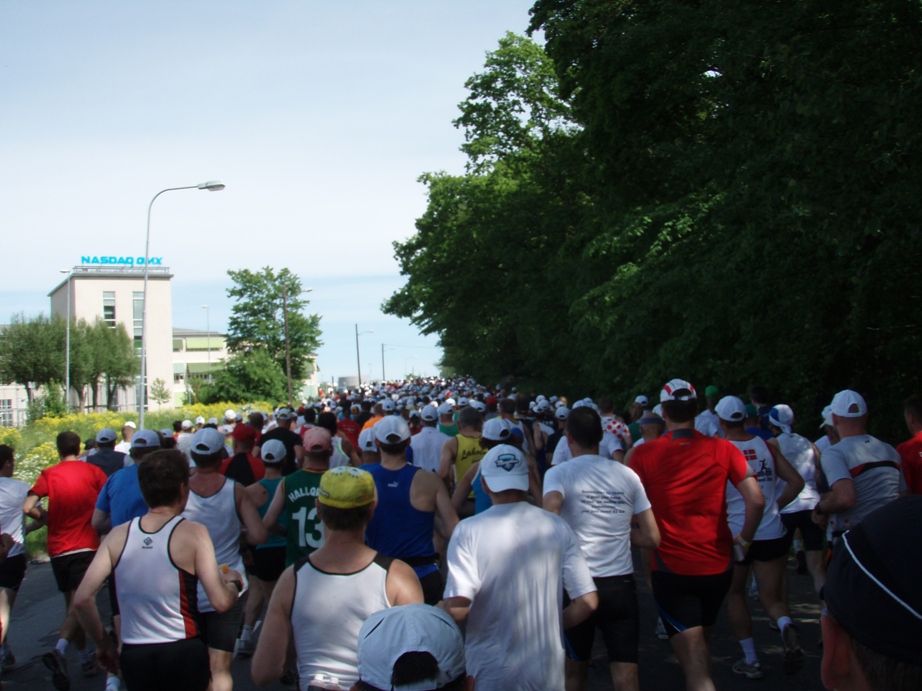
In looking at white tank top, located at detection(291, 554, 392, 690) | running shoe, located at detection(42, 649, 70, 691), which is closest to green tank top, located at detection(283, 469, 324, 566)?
running shoe, located at detection(42, 649, 70, 691)

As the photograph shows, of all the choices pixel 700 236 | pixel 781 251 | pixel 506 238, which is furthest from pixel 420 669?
pixel 506 238

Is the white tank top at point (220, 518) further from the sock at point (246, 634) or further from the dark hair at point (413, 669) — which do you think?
the dark hair at point (413, 669)

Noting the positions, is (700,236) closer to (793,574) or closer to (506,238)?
(793,574)

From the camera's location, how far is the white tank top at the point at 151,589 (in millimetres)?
3932

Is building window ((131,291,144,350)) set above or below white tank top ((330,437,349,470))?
above

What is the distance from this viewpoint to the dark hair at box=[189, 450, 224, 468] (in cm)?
535

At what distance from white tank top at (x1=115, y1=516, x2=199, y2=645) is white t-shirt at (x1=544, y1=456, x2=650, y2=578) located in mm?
1892

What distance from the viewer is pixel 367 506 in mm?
3309

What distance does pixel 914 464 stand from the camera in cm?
562

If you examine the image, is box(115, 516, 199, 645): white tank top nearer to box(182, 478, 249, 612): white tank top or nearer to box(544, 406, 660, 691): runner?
box(182, 478, 249, 612): white tank top

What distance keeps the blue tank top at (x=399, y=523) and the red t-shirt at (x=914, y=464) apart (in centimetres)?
313

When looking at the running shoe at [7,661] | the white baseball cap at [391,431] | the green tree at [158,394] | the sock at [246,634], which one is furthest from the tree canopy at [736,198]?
the green tree at [158,394]

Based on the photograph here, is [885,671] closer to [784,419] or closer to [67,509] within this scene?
[784,419]

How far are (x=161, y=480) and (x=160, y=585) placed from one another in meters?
0.48
